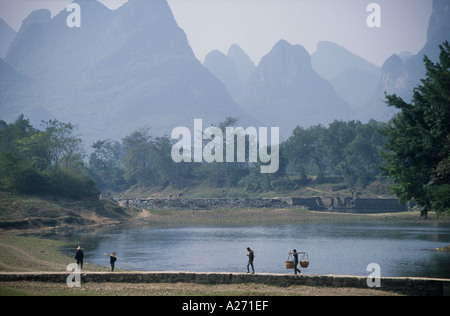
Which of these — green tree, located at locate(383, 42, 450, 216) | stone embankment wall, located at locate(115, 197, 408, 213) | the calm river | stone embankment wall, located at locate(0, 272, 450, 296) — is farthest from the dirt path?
stone embankment wall, located at locate(115, 197, 408, 213)

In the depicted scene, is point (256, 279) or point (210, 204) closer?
point (256, 279)

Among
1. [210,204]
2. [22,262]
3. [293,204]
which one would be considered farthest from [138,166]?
[22,262]

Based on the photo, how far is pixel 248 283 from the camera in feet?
94.9

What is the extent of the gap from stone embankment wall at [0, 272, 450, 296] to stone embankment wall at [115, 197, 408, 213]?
278 feet

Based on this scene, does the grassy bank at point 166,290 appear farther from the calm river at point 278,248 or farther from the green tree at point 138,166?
the green tree at point 138,166

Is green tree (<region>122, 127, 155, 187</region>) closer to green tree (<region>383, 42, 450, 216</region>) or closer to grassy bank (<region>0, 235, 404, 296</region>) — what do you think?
green tree (<region>383, 42, 450, 216</region>)

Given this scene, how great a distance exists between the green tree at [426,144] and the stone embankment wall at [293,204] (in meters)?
65.7

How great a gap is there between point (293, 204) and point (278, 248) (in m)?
61.2

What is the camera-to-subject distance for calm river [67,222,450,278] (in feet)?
134

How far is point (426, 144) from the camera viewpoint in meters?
44.5

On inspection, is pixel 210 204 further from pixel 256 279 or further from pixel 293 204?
pixel 256 279

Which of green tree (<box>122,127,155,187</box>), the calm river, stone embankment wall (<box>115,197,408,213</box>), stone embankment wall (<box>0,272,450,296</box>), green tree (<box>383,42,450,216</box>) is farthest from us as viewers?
green tree (<box>122,127,155,187</box>)

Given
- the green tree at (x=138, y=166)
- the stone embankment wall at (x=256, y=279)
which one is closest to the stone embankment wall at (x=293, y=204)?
the green tree at (x=138, y=166)
